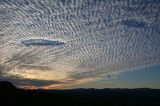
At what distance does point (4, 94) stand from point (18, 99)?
6210mm

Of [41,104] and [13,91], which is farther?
[13,91]

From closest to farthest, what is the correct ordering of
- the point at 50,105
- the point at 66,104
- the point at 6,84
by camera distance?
the point at 50,105, the point at 66,104, the point at 6,84

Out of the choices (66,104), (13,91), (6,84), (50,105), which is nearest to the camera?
(50,105)

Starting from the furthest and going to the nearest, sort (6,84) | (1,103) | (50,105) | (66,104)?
(6,84) → (66,104) → (50,105) → (1,103)

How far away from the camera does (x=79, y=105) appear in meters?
77.2

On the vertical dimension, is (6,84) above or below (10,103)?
above

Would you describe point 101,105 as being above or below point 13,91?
below

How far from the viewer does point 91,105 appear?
8319 centimetres

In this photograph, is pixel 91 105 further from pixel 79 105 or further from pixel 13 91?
pixel 13 91

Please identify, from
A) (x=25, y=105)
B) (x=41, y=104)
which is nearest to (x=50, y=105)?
(x=41, y=104)

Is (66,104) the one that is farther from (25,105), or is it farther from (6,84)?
(6,84)

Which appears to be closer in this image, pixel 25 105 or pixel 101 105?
pixel 25 105

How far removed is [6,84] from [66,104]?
29.4 meters

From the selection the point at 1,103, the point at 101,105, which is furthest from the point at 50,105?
the point at 101,105
